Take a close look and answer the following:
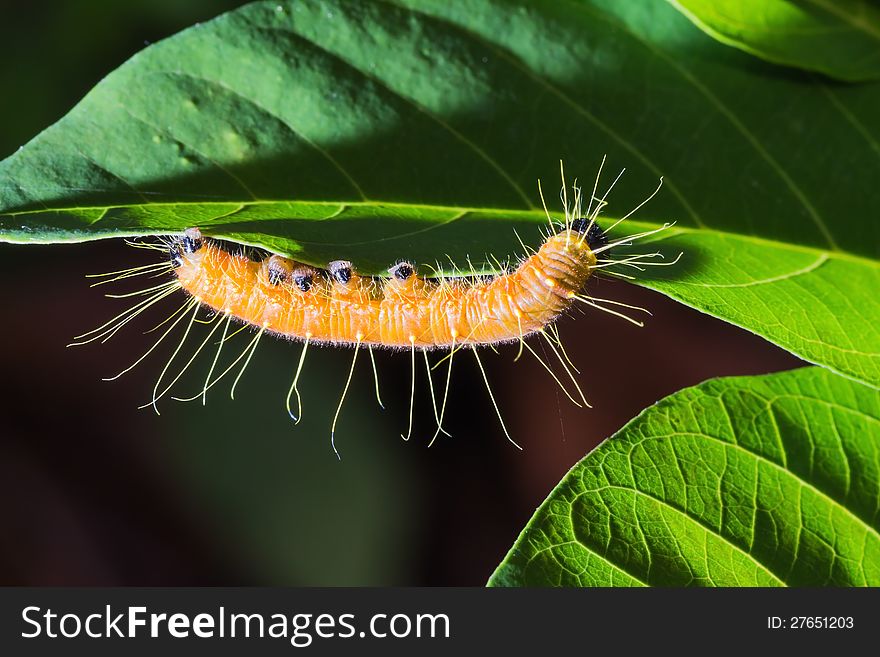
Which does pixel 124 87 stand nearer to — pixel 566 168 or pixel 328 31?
pixel 328 31

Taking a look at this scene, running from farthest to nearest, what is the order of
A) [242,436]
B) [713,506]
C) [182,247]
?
[242,436]
[182,247]
[713,506]

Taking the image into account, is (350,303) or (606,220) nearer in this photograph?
(606,220)

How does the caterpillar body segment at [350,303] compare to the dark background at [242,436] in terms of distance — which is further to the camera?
the dark background at [242,436]

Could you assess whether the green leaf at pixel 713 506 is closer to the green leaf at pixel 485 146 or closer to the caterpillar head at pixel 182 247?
the green leaf at pixel 485 146

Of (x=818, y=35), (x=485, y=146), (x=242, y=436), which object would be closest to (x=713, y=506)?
(x=485, y=146)

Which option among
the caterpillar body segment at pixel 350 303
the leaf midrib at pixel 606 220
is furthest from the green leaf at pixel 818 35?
the caterpillar body segment at pixel 350 303

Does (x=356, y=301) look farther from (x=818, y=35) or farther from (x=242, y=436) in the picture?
(x=242, y=436)

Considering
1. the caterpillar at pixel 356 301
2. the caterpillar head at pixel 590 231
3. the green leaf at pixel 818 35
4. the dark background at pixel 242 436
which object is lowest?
the caterpillar head at pixel 590 231
